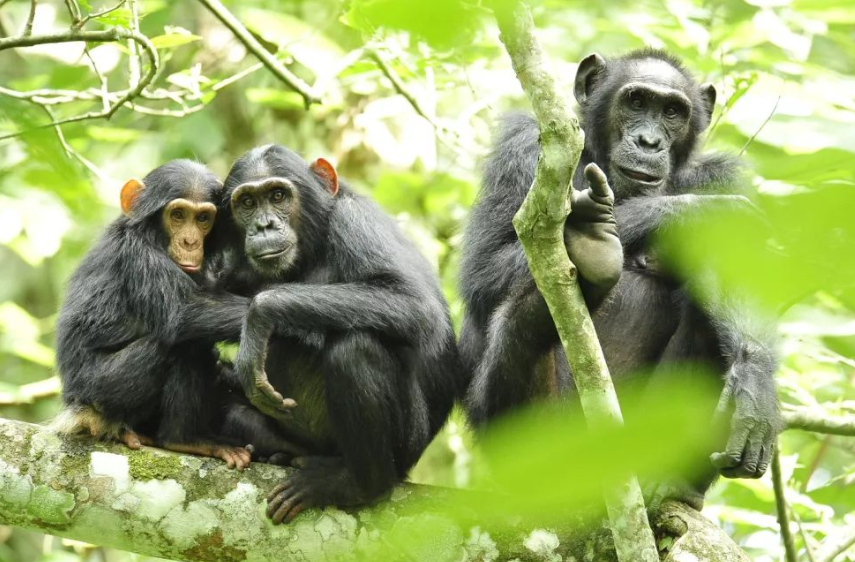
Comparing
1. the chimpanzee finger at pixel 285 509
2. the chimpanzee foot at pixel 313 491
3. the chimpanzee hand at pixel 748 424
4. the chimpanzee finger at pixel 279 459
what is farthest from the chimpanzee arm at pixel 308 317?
the chimpanzee hand at pixel 748 424

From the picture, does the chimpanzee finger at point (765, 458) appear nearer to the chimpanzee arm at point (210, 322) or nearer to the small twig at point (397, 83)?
the chimpanzee arm at point (210, 322)

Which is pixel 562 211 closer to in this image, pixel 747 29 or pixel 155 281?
pixel 155 281

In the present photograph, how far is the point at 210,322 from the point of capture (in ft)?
15.9

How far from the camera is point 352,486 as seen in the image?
437 centimetres

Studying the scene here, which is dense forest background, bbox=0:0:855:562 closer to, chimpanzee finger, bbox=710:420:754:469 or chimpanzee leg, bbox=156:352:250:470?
chimpanzee finger, bbox=710:420:754:469

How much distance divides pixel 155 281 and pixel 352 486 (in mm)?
1501

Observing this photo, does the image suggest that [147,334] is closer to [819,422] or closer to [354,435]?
[354,435]

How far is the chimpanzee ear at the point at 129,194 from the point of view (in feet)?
17.4

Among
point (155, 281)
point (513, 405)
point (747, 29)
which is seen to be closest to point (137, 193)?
point (155, 281)

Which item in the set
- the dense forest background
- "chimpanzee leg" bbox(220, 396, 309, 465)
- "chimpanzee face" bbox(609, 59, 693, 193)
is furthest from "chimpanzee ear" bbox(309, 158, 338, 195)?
"chimpanzee face" bbox(609, 59, 693, 193)

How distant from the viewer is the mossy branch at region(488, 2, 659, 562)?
116 inches

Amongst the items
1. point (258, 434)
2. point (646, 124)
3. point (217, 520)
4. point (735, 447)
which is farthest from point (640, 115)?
point (217, 520)

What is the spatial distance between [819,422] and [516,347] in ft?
6.05

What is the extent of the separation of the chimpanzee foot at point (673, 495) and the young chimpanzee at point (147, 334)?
1.83 meters
